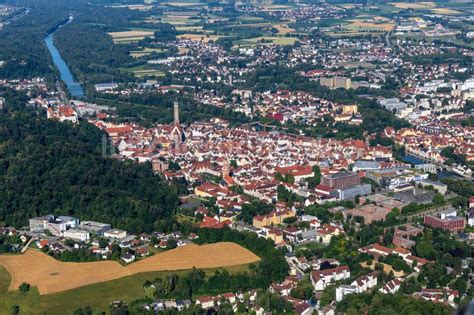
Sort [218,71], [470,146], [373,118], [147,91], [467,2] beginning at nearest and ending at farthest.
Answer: [470,146], [373,118], [147,91], [218,71], [467,2]

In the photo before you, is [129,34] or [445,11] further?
[445,11]

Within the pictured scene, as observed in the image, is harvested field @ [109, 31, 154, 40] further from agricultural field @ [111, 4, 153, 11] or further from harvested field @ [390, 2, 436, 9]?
harvested field @ [390, 2, 436, 9]

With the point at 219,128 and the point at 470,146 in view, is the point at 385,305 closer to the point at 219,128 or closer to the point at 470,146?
the point at 470,146

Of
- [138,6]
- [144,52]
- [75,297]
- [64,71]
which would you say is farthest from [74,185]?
[138,6]

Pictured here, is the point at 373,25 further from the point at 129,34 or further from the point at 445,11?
the point at 129,34

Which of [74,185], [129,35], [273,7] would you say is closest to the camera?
[74,185]

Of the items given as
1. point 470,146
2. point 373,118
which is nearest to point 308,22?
point 373,118

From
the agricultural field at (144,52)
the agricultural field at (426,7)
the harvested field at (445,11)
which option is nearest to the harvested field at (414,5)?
the agricultural field at (426,7)
